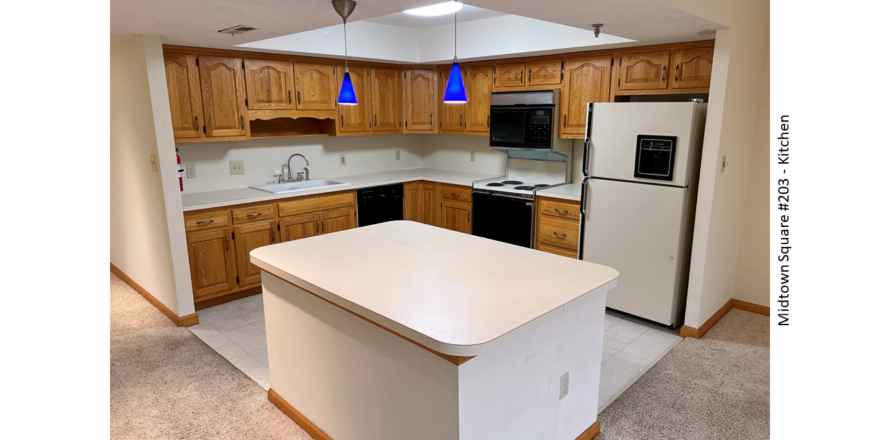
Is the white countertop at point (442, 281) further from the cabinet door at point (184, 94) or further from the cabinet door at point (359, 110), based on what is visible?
the cabinet door at point (359, 110)

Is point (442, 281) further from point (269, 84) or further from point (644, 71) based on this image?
point (269, 84)

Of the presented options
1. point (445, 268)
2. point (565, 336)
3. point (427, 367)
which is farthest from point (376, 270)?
point (565, 336)

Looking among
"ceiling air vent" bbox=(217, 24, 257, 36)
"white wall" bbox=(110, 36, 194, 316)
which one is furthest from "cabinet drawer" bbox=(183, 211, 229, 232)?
"ceiling air vent" bbox=(217, 24, 257, 36)

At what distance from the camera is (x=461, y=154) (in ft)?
17.8

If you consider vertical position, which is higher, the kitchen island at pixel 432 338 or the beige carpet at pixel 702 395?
the kitchen island at pixel 432 338

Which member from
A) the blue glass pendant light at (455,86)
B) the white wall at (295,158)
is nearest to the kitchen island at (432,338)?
the blue glass pendant light at (455,86)

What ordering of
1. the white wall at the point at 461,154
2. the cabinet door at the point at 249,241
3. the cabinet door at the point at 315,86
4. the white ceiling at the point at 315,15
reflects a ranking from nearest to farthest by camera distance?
the white ceiling at the point at 315,15 < the cabinet door at the point at 249,241 < the cabinet door at the point at 315,86 < the white wall at the point at 461,154

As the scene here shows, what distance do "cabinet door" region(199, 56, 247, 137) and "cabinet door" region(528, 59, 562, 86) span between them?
2.45 meters

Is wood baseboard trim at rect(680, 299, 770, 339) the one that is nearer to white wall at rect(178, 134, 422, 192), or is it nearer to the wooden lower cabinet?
the wooden lower cabinet

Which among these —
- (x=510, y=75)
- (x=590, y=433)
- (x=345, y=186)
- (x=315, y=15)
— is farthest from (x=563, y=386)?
(x=510, y=75)

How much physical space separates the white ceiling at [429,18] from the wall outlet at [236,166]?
5.59 feet

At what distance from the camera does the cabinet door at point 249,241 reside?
151 inches

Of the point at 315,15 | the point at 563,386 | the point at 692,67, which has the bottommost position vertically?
the point at 563,386

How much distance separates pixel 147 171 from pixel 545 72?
10.5 ft
